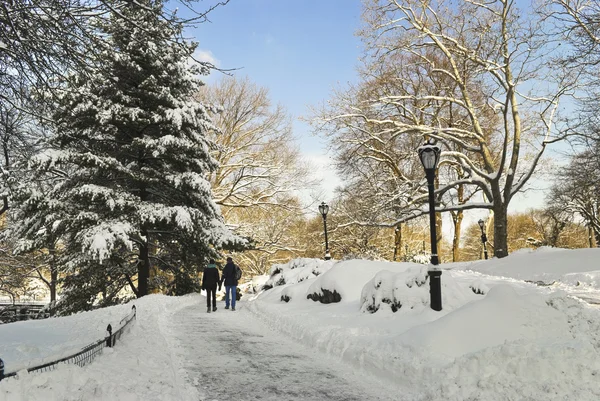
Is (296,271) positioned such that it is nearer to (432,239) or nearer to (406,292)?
(406,292)

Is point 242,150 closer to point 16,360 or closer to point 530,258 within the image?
point 530,258

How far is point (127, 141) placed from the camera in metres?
17.0

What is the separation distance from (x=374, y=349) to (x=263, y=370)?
5.49 ft

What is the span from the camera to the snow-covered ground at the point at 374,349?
14.2ft

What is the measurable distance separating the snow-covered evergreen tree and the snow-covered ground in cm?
431

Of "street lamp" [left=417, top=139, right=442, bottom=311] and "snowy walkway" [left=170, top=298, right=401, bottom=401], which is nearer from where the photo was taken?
"snowy walkway" [left=170, top=298, right=401, bottom=401]

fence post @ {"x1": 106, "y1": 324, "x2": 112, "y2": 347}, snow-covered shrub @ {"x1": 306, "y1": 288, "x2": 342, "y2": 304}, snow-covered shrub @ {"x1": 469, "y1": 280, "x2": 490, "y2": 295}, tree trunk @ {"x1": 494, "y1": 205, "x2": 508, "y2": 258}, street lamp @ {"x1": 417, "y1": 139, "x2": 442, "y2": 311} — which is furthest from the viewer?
tree trunk @ {"x1": 494, "y1": 205, "x2": 508, "y2": 258}

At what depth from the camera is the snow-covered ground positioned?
4.33 meters

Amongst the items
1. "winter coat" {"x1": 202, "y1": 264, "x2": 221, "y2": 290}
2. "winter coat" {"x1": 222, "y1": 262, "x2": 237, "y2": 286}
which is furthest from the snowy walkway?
"winter coat" {"x1": 222, "y1": 262, "x2": 237, "y2": 286}

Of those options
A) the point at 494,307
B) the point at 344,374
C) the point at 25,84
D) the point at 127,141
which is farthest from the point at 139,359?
the point at 127,141

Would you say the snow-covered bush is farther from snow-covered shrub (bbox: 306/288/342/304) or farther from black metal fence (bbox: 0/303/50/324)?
black metal fence (bbox: 0/303/50/324)

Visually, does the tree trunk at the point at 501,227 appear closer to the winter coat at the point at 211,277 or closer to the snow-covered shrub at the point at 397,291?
the snow-covered shrub at the point at 397,291

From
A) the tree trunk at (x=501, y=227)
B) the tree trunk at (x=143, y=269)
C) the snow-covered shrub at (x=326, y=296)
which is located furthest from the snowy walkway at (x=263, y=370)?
the tree trunk at (x=501, y=227)

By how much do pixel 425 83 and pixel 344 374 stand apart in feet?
76.3
